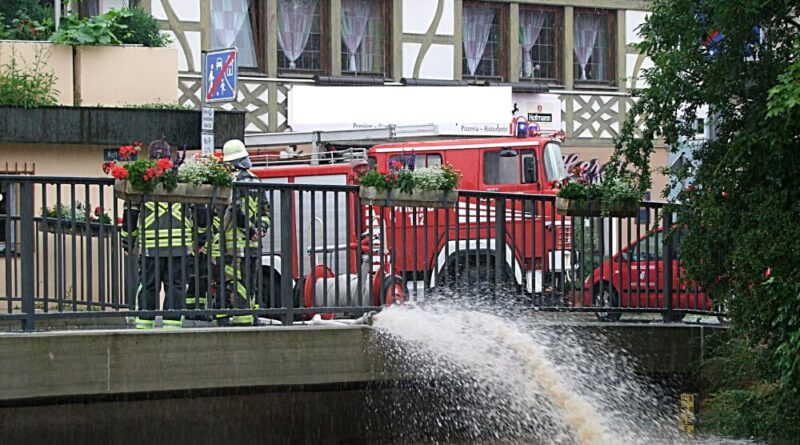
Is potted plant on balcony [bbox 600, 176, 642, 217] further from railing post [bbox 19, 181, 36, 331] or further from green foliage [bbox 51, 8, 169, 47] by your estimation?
green foliage [bbox 51, 8, 169, 47]

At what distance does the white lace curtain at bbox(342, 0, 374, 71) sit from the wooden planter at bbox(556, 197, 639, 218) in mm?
19247

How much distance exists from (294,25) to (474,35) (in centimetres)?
397

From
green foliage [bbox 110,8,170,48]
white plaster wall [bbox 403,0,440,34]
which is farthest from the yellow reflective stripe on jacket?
white plaster wall [bbox 403,0,440,34]

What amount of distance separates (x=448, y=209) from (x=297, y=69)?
761 inches

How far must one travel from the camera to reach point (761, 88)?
349 inches

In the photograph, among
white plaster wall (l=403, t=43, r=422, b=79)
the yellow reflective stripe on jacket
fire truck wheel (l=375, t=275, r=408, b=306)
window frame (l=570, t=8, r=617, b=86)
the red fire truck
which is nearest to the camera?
the yellow reflective stripe on jacket

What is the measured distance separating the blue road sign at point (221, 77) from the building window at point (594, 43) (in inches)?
620

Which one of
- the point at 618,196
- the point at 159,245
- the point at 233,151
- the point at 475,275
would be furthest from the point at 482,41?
the point at 159,245

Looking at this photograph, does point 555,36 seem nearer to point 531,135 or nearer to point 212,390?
point 531,135

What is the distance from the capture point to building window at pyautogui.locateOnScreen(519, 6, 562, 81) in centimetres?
3134

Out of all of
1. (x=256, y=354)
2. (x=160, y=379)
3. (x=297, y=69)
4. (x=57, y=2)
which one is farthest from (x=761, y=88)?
(x=297, y=69)

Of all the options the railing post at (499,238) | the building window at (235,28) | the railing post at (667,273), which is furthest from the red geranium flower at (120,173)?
the building window at (235,28)

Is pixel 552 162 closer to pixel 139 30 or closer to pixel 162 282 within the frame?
pixel 139 30

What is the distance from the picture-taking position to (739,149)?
867 cm
